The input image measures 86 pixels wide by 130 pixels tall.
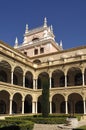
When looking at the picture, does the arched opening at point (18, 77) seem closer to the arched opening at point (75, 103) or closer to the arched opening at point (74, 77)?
the arched opening at point (74, 77)

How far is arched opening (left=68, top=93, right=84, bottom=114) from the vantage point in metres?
36.1

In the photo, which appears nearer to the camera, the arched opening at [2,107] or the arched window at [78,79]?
the arched opening at [2,107]

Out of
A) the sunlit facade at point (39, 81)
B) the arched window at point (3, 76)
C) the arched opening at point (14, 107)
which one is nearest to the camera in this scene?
the sunlit facade at point (39, 81)

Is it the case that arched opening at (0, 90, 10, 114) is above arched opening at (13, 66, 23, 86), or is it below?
below

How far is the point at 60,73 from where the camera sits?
126 feet

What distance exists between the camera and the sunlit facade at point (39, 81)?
32.1 m

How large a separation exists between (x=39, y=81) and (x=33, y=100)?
4660 millimetres

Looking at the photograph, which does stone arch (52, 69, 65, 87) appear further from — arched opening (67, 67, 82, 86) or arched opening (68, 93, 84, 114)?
arched opening (68, 93, 84, 114)

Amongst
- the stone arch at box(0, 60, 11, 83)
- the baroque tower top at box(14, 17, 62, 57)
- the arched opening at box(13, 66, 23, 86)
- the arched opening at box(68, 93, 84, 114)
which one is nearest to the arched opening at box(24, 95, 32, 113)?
the arched opening at box(13, 66, 23, 86)

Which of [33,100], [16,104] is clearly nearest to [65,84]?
[33,100]

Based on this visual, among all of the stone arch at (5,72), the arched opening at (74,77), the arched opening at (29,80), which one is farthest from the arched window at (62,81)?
the stone arch at (5,72)

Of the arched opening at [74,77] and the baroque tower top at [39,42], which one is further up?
the baroque tower top at [39,42]

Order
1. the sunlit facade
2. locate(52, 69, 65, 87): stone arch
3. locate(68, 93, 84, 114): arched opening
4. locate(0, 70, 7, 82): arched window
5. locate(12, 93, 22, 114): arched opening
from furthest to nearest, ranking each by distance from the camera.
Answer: locate(52, 69, 65, 87): stone arch < locate(68, 93, 84, 114): arched opening < locate(12, 93, 22, 114): arched opening < locate(0, 70, 7, 82): arched window < the sunlit facade

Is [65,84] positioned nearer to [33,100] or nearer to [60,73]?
[60,73]
